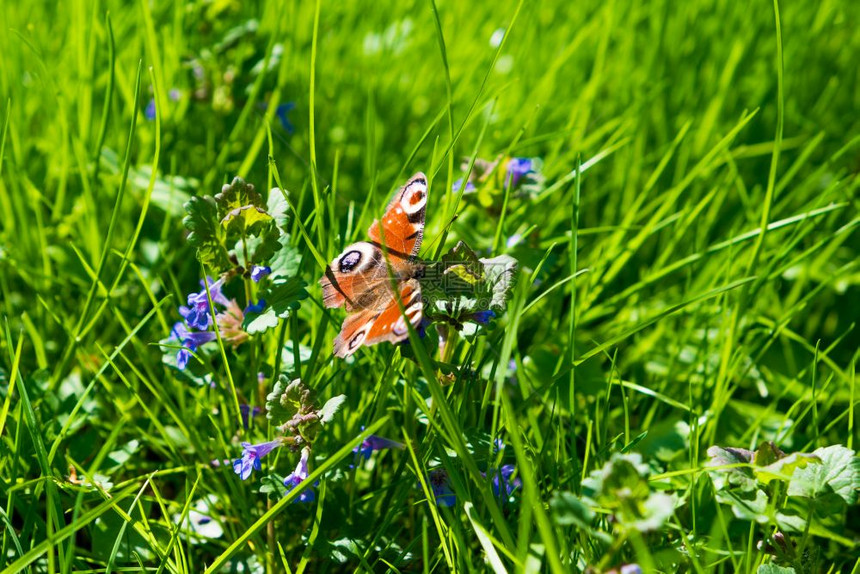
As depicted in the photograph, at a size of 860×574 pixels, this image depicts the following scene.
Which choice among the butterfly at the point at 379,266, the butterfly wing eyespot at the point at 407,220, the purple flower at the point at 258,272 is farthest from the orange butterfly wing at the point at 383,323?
the purple flower at the point at 258,272

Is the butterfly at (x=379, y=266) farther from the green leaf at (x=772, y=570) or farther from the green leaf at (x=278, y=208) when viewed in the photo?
the green leaf at (x=772, y=570)

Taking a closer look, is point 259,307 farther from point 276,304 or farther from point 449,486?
point 449,486

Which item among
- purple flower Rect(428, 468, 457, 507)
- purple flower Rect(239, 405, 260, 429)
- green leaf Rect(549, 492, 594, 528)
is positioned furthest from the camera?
purple flower Rect(239, 405, 260, 429)

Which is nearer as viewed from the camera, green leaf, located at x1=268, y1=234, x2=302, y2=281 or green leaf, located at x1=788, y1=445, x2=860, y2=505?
green leaf, located at x1=788, y1=445, x2=860, y2=505

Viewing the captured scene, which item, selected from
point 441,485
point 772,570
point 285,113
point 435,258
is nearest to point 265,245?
point 435,258

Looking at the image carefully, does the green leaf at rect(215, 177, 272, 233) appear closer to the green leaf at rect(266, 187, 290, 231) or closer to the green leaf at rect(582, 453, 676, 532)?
the green leaf at rect(266, 187, 290, 231)

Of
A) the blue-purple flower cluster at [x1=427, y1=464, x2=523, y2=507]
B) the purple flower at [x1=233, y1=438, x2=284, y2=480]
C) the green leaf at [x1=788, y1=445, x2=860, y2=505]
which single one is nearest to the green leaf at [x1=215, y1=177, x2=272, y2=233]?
the purple flower at [x1=233, y1=438, x2=284, y2=480]

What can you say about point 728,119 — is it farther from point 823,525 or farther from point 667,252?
point 823,525

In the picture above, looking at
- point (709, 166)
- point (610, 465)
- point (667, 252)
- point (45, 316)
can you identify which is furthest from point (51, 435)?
point (709, 166)
